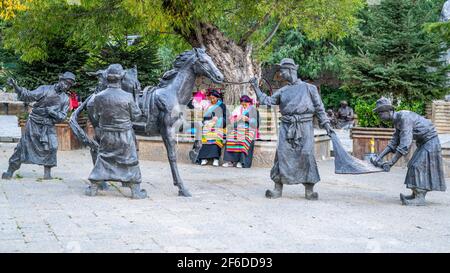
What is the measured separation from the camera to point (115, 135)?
10281 millimetres

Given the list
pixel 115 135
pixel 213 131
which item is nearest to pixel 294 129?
pixel 115 135

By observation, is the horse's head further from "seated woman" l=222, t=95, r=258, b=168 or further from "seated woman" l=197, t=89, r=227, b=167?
"seated woman" l=197, t=89, r=227, b=167

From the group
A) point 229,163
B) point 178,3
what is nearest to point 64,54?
point 178,3

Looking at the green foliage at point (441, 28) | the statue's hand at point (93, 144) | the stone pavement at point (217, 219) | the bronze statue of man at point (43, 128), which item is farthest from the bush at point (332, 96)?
the statue's hand at point (93, 144)

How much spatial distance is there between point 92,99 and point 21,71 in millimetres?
11431

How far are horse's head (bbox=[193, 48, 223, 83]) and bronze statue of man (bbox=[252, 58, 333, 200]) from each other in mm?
716

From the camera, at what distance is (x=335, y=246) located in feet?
23.6

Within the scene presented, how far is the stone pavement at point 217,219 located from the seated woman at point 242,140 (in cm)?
244

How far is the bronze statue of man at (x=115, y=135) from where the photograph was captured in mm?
10227

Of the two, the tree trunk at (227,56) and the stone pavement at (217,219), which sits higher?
the tree trunk at (227,56)

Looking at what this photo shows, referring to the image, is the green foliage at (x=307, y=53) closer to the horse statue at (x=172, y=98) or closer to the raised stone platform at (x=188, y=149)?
the raised stone platform at (x=188, y=149)

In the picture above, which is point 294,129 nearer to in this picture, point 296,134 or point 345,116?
point 296,134

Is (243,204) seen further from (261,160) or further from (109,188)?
(261,160)

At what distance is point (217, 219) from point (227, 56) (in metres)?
9.68
